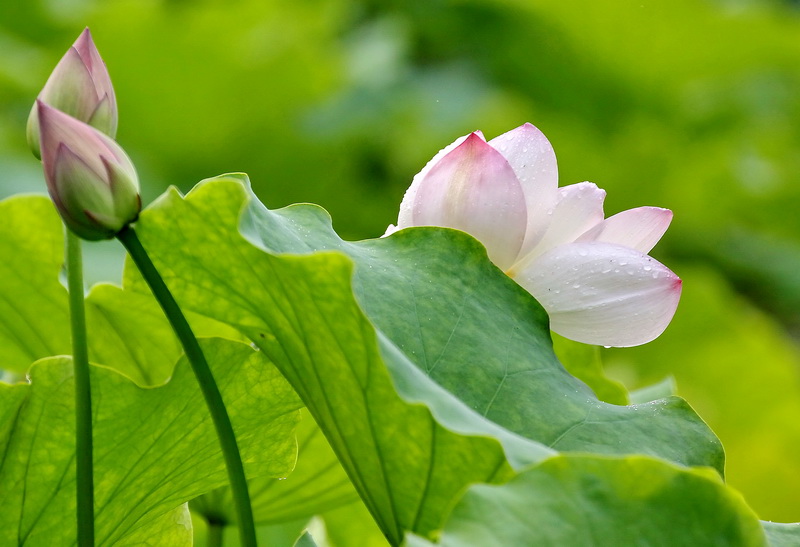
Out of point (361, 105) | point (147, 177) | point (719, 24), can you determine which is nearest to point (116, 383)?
point (147, 177)

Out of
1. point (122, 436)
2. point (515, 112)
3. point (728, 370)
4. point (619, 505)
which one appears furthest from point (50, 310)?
point (515, 112)

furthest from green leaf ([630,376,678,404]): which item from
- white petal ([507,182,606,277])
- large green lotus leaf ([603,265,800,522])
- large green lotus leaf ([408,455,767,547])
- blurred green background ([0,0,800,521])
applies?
blurred green background ([0,0,800,521])

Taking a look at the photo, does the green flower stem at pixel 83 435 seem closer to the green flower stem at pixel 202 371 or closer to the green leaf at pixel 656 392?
A: the green flower stem at pixel 202 371

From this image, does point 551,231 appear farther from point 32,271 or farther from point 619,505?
point 32,271

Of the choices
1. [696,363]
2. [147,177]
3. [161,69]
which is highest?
[161,69]

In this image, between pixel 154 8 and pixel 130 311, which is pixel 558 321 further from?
pixel 154 8

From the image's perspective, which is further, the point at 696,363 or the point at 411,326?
the point at 696,363

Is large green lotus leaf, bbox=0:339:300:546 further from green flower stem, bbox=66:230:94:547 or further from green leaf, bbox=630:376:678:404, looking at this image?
green leaf, bbox=630:376:678:404

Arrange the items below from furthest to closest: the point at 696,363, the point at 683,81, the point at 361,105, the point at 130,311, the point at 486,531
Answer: the point at 683,81 < the point at 361,105 < the point at 696,363 < the point at 130,311 < the point at 486,531
